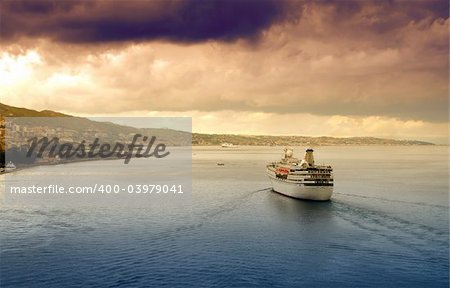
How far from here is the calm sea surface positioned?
143 feet

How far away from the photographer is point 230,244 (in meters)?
56.4

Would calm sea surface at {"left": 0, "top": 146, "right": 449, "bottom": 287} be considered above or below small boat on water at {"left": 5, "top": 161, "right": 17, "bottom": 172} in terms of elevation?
below

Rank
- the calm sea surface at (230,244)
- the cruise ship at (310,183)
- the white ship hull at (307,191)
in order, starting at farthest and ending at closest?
the cruise ship at (310,183) → the white ship hull at (307,191) → the calm sea surface at (230,244)

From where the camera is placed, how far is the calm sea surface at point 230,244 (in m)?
43.5

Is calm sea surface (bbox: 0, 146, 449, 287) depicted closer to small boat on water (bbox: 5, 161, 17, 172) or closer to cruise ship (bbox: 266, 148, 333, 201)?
cruise ship (bbox: 266, 148, 333, 201)

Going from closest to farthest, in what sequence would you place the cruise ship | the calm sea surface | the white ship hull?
the calm sea surface → the white ship hull → the cruise ship

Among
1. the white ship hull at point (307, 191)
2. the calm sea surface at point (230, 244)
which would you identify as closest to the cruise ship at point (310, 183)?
the white ship hull at point (307, 191)

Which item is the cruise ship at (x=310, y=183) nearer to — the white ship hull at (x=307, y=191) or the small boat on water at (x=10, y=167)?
the white ship hull at (x=307, y=191)

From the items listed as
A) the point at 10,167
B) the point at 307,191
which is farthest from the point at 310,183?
the point at 10,167

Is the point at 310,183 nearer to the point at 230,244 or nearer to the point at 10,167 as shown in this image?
the point at 230,244

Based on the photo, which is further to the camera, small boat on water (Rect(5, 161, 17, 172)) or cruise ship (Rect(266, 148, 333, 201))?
small boat on water (Rect(5, 161, 17, 172))

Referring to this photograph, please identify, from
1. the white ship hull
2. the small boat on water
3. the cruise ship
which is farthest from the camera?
the small boat on water

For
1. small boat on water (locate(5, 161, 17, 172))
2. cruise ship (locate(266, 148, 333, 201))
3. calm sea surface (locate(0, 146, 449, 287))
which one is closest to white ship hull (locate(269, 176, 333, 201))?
cruise ship (locate(266, 148, 333, 201))

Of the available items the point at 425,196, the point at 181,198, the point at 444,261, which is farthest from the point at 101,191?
the point at 444,261
